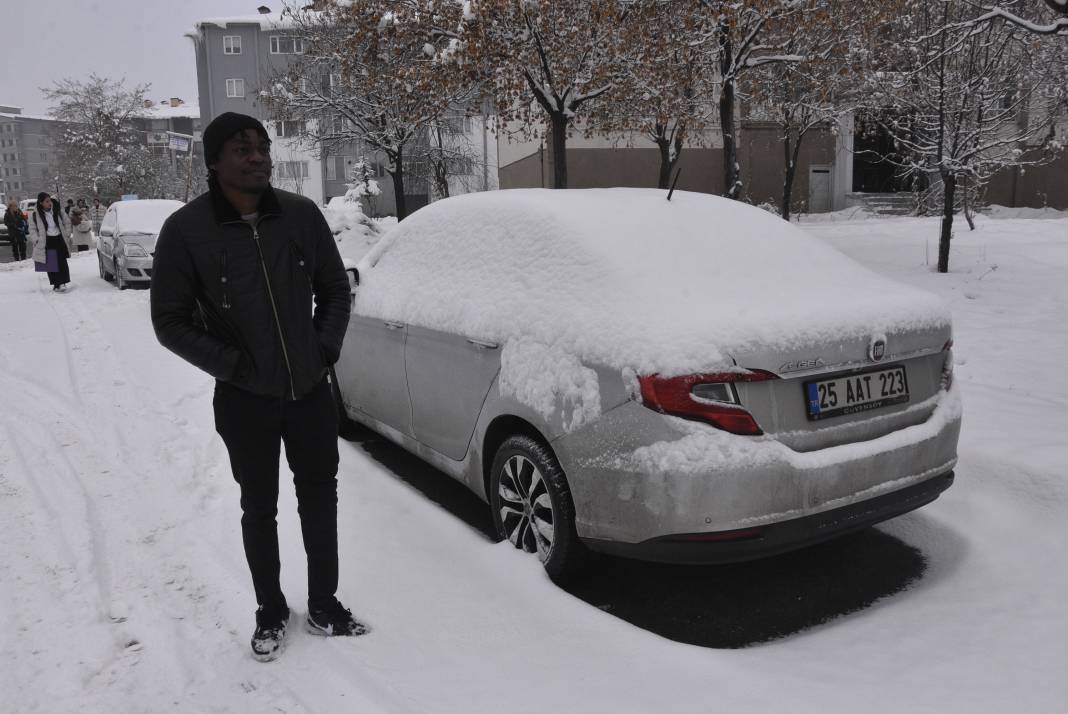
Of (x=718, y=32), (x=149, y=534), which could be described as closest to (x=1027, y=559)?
(x=149, y=534)

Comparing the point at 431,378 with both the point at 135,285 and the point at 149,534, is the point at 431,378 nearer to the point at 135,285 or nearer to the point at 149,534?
the point at 149,534

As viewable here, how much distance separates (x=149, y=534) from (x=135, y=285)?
12066 millimetres

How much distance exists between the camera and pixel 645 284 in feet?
10.2

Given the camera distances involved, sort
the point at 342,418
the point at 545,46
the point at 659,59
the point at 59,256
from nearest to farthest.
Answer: the point at 342,418 < the point at 545,46 < the point at 659,59 < the point at 59,256

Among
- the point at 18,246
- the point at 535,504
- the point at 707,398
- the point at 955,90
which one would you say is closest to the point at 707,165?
the point at 955,90

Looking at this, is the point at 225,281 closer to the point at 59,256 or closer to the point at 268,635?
the point at 268,635

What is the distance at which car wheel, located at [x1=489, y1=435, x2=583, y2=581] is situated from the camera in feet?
10.5

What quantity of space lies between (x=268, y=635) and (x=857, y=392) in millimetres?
2341

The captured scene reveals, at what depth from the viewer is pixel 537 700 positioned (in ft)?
8.44

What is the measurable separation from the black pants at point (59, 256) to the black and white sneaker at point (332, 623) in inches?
516

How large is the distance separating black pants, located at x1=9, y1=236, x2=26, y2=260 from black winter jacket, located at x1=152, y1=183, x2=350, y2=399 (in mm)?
24661

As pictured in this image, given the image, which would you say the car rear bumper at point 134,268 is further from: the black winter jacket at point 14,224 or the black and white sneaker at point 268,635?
the black and white sneaker at point 268,635

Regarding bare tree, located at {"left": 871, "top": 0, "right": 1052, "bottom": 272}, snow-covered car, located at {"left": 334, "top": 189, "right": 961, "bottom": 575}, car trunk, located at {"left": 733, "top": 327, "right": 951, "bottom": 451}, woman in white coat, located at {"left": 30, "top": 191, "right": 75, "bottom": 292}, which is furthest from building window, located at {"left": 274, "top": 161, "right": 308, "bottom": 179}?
car trunk, located at {"left": 733, "top": 327, "right": 951, "bottom": 451}

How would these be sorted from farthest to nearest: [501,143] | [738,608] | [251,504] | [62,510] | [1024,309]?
1. [501,143]
2. [1024,309]
3. [62,510]
4. [738,608]
5. [251,504]
